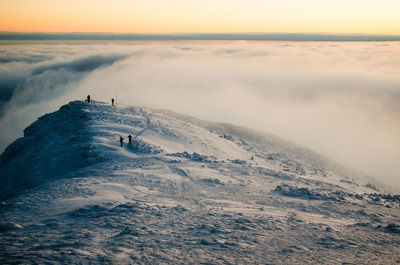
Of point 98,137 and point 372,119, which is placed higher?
point 98,137

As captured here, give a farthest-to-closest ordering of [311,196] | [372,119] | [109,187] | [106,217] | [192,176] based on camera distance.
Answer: [372,119] → [192,176] → [311,196] → [109,187] → [106,217]

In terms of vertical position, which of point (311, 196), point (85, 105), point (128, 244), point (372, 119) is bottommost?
point (372, 119)

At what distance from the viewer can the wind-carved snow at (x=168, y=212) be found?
288 inches

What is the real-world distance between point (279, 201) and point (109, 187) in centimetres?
755

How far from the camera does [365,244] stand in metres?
8.23

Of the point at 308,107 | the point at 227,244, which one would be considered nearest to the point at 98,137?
the point at 227,244

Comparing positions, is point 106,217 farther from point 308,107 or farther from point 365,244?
point 308,107

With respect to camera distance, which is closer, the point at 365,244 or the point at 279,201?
the point at 365,244

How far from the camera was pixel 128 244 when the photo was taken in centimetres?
751

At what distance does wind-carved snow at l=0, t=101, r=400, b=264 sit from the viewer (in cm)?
730

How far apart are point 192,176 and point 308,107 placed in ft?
493

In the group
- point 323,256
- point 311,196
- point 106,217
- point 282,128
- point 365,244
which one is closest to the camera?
point 323,256

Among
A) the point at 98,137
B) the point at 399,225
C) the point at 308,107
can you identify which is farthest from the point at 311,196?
the point at 308,107

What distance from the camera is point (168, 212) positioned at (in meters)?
9.96
